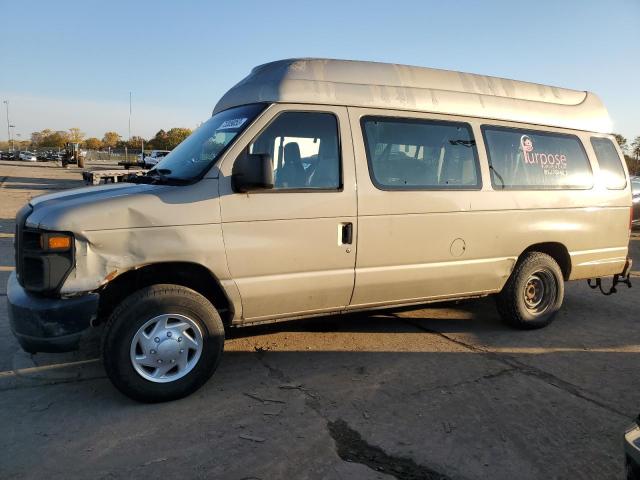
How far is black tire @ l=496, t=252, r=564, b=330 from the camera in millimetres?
5086

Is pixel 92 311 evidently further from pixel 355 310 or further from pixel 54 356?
pixel 355 310

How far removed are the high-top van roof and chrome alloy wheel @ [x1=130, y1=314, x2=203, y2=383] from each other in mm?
1865

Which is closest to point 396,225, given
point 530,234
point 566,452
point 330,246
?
point 330,246

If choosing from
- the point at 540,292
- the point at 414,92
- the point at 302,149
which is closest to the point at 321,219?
the point at 302,149

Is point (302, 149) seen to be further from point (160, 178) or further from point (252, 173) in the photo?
point (160, 178)

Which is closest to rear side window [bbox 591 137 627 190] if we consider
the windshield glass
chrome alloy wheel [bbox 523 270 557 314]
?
chrome alloy wheel [bbox 523 270 557 314]

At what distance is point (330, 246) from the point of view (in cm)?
396

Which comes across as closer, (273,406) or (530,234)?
(273,406)

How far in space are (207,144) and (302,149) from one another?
2.54 feet

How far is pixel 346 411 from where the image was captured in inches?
133

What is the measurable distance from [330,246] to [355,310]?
0.72 m

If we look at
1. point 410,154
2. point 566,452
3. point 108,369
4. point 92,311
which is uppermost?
point 410,154

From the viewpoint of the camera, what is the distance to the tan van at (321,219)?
3.30 metres

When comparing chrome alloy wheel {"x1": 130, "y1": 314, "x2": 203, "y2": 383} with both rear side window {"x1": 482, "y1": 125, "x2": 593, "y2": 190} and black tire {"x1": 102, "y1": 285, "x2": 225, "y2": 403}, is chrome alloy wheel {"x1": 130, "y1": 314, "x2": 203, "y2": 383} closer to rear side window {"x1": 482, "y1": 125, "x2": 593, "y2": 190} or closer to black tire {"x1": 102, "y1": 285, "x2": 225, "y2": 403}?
black tire {"x1": 102, "y1": 285, "x2": 225, "y2": 403}
